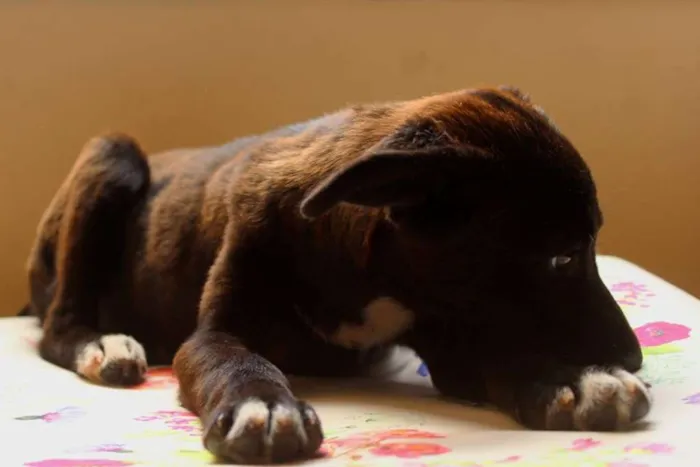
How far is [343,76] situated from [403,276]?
1.66 meters

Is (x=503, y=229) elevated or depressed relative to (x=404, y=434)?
elevated

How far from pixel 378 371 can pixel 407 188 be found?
61 cm

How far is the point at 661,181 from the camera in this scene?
10.8ft

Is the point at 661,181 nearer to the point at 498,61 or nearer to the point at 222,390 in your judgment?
the point at 498,61

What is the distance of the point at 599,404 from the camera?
1432 millimetres

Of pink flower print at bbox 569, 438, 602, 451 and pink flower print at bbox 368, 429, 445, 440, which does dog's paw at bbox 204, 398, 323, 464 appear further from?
pink flower print at bbox 569, 438, 602, 451

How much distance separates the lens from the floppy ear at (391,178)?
1385mm

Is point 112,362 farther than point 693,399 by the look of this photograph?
Yes

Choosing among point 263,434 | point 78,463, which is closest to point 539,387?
point 263,434

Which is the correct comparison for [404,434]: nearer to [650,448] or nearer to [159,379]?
[650,448]

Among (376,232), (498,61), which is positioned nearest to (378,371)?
(376,232)

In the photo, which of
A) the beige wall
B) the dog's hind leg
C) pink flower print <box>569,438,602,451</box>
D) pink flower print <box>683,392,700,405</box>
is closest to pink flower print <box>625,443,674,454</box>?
pink flower print <box>569,438,602,451</box>

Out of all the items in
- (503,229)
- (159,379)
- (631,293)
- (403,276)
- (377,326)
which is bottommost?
(159,379)

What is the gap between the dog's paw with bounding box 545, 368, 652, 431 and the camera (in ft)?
4.69
